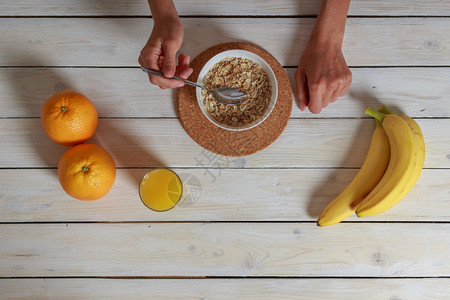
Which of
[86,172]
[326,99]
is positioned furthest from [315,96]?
[86,172]

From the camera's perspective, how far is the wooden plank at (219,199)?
0.96m

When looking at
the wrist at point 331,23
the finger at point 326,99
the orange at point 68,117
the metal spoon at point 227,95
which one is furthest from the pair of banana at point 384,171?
the orange at point 68,117

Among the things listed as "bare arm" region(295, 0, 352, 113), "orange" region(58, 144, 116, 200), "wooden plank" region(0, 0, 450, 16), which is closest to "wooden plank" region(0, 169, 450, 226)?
"orange" region(58, 144, 116, 200)

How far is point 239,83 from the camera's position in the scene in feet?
3.03

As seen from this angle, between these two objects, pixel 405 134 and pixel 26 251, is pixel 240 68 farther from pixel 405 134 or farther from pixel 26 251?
pixel 26 251

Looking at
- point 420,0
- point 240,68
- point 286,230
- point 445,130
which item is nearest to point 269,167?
point 286,230

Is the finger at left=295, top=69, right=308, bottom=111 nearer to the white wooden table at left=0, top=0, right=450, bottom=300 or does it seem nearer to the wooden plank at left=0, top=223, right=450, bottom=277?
the white wooden table at left=0, top=0, right=450, bottom=300

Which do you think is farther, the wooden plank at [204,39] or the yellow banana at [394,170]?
the wooden plank at [204,39]

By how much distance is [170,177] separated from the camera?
36.9 inches

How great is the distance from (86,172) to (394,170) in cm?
78

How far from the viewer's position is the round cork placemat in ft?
3.11

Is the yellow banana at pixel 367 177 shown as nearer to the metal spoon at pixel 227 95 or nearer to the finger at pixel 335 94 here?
the finger at pixel 335 94

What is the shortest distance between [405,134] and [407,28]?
355mm

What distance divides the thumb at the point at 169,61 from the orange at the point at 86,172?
0.90 ft
